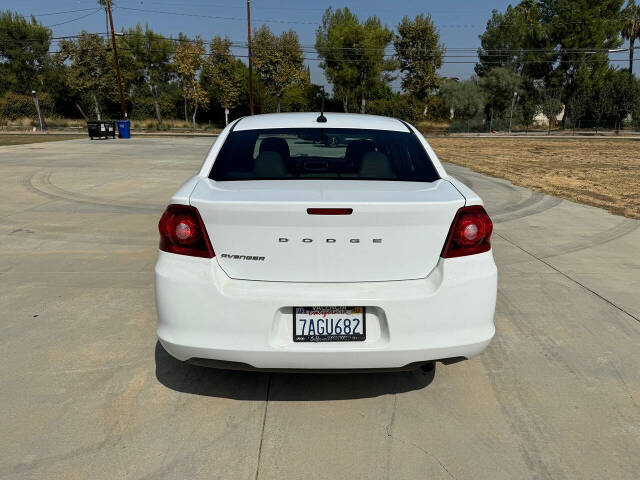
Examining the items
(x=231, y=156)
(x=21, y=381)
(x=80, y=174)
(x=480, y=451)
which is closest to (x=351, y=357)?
(x=480, y=451)

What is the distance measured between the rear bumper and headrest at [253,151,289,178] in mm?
792

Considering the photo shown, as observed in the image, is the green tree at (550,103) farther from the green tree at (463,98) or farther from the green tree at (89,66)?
the green tree at (89,66)

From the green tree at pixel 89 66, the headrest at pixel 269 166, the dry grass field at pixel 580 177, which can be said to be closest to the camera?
the headrest at pixel 269 166

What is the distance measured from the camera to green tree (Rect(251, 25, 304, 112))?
175 feet

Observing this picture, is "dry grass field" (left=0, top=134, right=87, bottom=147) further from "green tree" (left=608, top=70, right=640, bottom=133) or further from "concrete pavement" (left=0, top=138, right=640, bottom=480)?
"green tree" (left=608, top=70, right=640, bottom=133)

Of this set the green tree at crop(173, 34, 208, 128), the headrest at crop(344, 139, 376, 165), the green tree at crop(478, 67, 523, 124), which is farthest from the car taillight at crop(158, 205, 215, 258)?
the green tree at crop(478, 67, 523, 124)

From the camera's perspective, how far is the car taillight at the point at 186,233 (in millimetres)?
2449

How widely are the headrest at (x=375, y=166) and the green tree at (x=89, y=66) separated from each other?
53.5m

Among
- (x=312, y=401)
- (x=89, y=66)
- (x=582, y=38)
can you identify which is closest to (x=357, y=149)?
(x=312, y=401)

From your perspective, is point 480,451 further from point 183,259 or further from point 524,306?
point 524,306

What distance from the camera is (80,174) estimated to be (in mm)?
12609

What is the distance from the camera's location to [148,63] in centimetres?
5628

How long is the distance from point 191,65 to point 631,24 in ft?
179

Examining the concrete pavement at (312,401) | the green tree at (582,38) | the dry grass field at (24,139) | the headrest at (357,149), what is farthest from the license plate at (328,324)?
the green tree at (582,38)
